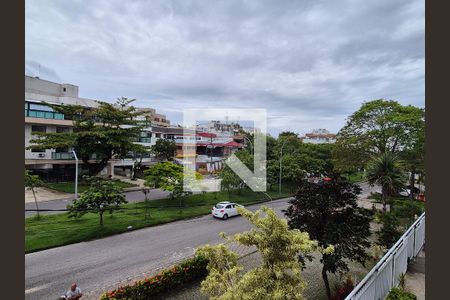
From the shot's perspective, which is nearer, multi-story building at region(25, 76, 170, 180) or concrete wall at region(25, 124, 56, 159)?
concrete wall at region(25, 124, 56, 159)

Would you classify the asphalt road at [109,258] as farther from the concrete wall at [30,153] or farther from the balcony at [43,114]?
the balcony at [43,114]

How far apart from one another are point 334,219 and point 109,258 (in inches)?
377

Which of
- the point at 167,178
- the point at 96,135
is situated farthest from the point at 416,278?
the point at 96,135

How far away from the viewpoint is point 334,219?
7.21 metres

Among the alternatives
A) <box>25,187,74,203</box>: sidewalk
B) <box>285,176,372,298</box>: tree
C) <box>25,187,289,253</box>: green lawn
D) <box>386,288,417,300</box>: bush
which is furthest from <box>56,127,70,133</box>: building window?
<box>386,288,417,300</box>: bush

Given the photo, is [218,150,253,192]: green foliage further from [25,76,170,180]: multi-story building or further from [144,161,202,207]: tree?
[25,76,170,180]: multi-story building

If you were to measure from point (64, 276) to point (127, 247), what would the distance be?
3.21 meters

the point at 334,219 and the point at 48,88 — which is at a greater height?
the point at 48,88

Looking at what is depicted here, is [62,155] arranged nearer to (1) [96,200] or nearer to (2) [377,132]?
(1) [96,200]

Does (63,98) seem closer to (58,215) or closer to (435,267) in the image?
(58,215)

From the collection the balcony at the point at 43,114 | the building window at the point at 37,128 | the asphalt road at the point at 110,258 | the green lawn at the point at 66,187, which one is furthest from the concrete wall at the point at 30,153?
the asphalt road at the point at 110,258

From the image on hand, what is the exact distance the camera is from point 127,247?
12688mm

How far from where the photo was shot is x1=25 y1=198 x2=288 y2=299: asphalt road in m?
9.19

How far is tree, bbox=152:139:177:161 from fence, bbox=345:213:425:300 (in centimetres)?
3362
